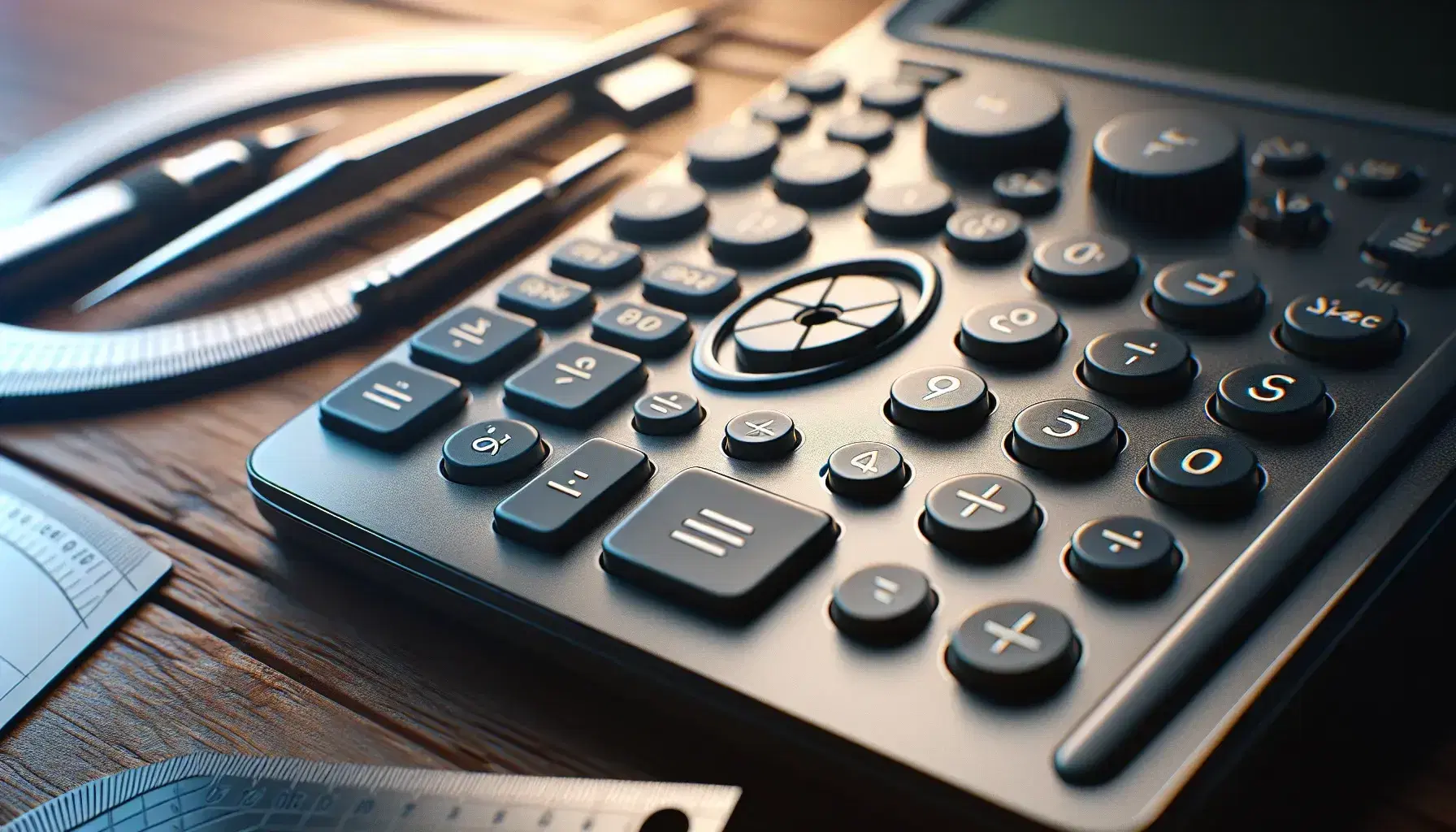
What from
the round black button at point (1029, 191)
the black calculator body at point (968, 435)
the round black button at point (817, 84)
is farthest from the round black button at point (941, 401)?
the round black button at point (817, 84)

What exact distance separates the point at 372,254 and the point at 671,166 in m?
0.14

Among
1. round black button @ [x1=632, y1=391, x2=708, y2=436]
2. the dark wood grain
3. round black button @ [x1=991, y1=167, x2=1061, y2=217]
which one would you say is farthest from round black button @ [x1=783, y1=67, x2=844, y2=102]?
the dark wood grain

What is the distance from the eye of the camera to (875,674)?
0.26 meters

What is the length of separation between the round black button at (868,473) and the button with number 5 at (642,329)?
0.27ft

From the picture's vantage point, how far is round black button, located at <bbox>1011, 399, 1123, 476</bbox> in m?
0.30

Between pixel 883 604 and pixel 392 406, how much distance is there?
→ 17cm

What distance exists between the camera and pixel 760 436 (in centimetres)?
32

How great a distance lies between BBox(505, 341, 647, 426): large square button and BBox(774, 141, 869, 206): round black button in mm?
110

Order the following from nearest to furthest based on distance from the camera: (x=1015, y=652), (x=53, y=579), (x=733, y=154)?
(x=1015, y=652) < (x=53, y=579) < (x=733, y=154)

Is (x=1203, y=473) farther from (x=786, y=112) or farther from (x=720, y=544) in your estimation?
(x=786, y=112)

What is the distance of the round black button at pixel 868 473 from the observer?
0.30m

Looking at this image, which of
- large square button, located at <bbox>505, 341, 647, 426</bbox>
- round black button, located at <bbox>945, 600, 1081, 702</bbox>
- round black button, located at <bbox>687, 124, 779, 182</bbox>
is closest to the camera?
round black button, located at <bbox>945, 600, 1081, 702</bbox>

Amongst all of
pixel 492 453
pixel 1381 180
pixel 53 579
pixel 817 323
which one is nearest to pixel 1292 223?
pixel 1381 180

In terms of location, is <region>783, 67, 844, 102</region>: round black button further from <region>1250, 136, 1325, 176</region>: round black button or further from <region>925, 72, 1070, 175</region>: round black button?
<region>1250, 136, 1325, 176</region>: round black button
